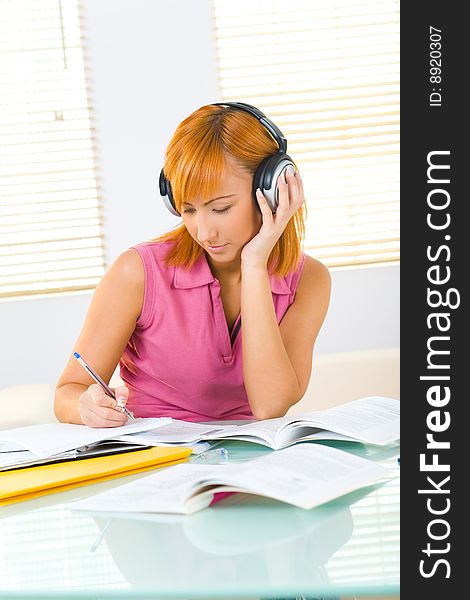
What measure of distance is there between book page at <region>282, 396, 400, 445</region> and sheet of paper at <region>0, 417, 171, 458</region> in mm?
225

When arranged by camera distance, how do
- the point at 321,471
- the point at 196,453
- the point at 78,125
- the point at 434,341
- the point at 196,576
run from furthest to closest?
the point at 78,125 < the point at 196,453 < the point at 321,471 < the point at 434,341 < the point at 196,576

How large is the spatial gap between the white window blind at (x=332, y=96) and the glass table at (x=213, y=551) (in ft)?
7.71

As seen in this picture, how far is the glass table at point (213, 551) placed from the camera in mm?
714

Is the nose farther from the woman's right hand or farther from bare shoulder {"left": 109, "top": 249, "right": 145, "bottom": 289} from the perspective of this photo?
the woman's right hand

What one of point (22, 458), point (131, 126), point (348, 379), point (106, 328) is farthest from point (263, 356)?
point (131, 126)

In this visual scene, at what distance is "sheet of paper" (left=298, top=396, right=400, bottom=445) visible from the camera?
3.99 feet

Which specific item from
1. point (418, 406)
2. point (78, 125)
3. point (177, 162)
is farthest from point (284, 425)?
point (78, 125)

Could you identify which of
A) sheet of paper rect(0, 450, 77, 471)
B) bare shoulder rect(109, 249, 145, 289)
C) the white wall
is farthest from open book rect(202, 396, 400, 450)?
the white wall

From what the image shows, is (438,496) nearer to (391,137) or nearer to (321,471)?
(321,471)

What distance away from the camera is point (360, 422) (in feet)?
4.21

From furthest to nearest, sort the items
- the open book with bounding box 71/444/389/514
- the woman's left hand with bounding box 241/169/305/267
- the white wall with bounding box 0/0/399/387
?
1. the white wall with bounding box 0/0/399/387
2. the woman's left hand with bounding box 241/169/305/267
3. the open book with bounding box 71/444/389/514

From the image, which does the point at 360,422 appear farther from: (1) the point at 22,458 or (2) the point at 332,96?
(2) the point at 332,96

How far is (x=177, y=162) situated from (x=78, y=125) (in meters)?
1.69

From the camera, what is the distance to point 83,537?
87cm
